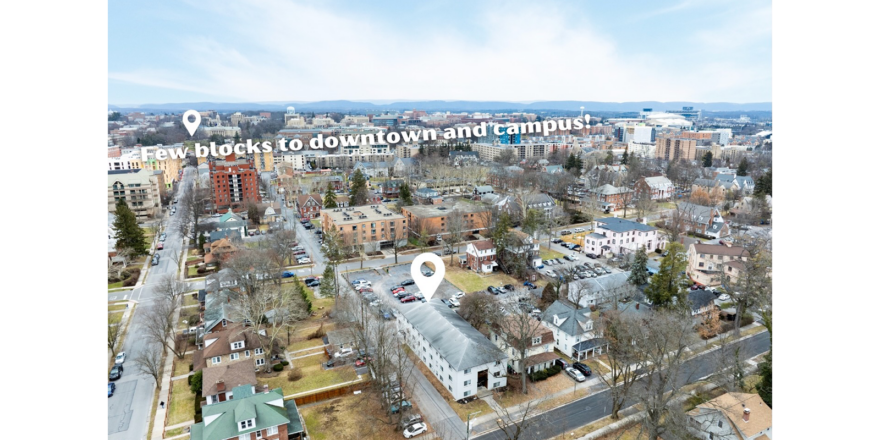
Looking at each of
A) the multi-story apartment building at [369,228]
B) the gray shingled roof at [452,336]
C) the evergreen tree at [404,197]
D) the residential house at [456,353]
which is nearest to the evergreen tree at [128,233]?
the multi-story apartment building at [369,228]

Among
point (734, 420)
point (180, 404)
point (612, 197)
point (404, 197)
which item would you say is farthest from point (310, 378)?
point (612, 197)

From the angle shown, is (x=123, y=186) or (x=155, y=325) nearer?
(x=155, y=325)

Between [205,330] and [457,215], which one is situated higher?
[457,215]

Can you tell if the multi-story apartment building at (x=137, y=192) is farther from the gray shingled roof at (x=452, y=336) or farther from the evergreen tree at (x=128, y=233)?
the gray shingled roof at (x=452, y=336)

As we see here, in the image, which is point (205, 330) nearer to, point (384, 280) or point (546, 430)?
point (384, 280)

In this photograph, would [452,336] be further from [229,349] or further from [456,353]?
[229,349]

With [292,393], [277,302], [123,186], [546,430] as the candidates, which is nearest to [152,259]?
[123,186]
